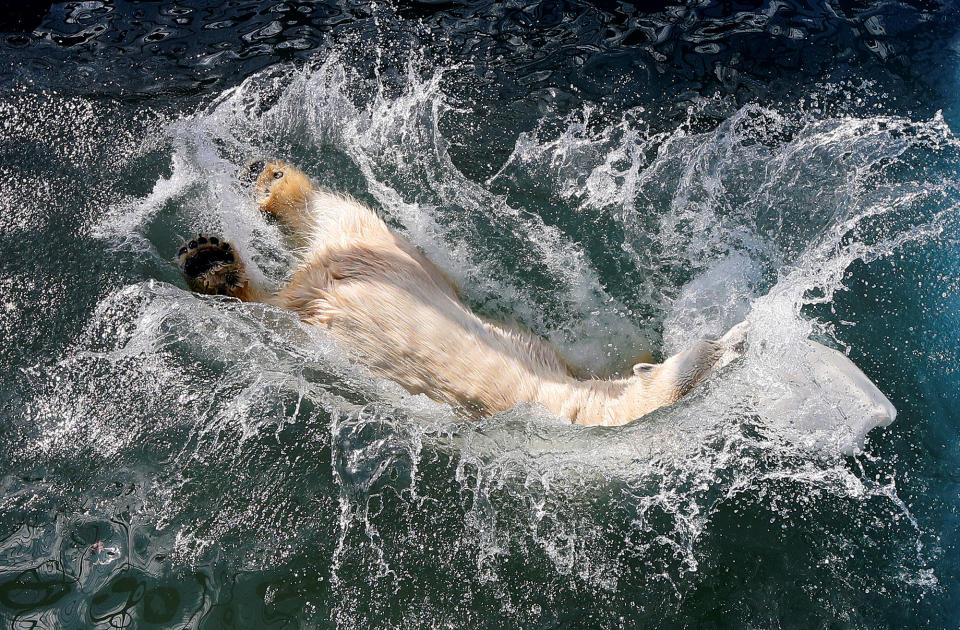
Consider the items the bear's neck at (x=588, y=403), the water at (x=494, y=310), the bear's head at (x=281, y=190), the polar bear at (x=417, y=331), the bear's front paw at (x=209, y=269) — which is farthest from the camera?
the bear's head at (x=281, y=190)

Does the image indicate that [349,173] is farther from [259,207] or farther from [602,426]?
[602,426]

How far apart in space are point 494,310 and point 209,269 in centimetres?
139

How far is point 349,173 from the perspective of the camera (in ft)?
13.2

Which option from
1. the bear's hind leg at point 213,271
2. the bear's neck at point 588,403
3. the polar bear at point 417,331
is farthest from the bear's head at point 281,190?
the bear's neck at point 588,403

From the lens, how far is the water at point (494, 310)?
2.60m

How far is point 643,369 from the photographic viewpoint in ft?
10.3

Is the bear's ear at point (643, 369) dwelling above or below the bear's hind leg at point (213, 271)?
below

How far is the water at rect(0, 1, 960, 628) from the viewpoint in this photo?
8.54 ft

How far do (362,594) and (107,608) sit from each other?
910 millimetres

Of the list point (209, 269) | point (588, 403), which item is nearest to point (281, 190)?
point (209, 269)

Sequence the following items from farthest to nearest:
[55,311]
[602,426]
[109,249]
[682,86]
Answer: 1. [682,86]
2. [109,249]
3. [55,311]
4. [602,426]

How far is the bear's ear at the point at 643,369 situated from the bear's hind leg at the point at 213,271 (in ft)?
5.67

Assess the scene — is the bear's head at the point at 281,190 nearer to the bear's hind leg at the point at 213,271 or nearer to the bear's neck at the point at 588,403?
the bear's hind leg at the point at 213,271

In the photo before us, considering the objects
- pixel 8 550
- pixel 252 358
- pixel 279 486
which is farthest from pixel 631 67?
pixel 8 550
